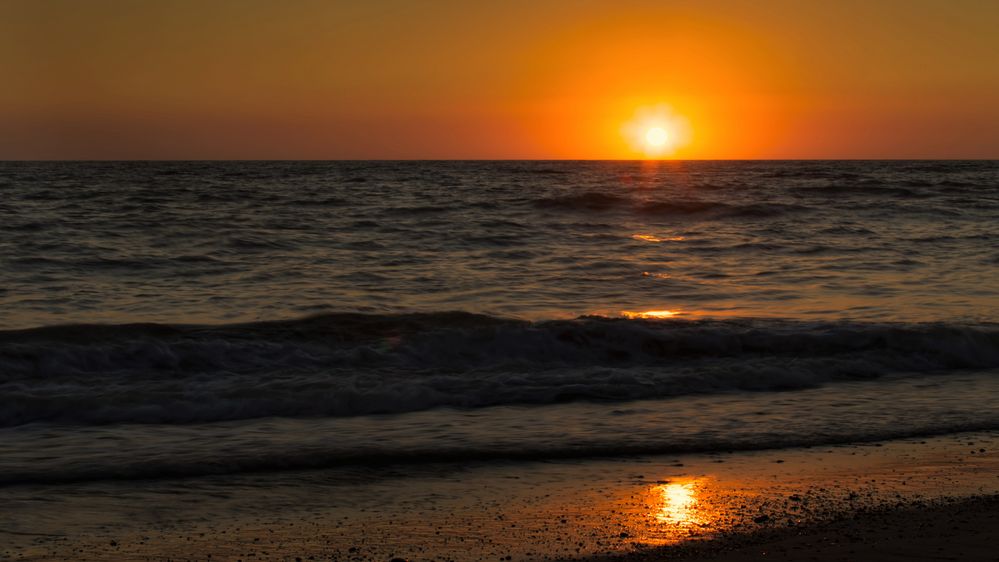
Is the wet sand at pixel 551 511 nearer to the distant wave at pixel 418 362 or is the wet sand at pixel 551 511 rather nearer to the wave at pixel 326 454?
the wave at pixel 326 454

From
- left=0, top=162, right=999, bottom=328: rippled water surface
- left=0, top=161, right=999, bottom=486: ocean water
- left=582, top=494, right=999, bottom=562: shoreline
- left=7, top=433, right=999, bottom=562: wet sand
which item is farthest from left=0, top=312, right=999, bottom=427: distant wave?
left=582, top=494, right=999, bottom=562: shoreline

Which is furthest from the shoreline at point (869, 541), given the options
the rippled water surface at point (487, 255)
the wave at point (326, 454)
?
the rippled water surface at point (487, 255)

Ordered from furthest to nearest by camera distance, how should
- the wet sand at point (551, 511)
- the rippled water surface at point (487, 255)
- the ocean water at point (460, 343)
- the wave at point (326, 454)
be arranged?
the rippled water surface at point (487, 255) < the ocean water at point (460, 343) < the wave at point (326, 454) < the wet sand at point (551, 511)

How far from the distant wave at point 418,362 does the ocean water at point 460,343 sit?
35 mm

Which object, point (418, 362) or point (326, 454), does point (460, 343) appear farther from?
point (326, 454)

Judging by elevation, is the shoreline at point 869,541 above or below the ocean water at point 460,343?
above

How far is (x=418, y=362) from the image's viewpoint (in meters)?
10.7

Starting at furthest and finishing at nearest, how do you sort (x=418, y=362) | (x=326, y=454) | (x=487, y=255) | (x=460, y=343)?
1. (x=487, y=255)
2. (x=460, y=343)
3. (x=418, y=362)
4. (x=326, y=454)

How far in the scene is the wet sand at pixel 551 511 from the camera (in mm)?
4895

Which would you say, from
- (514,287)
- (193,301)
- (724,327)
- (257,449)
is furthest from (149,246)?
(257,449)

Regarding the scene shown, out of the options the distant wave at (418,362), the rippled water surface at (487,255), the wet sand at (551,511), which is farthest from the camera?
the rippled water surface at (487,255)

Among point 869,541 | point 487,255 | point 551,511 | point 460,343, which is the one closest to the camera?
point 869,541

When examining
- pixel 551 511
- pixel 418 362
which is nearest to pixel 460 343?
pixel 418 362

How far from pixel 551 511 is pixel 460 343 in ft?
19.1
